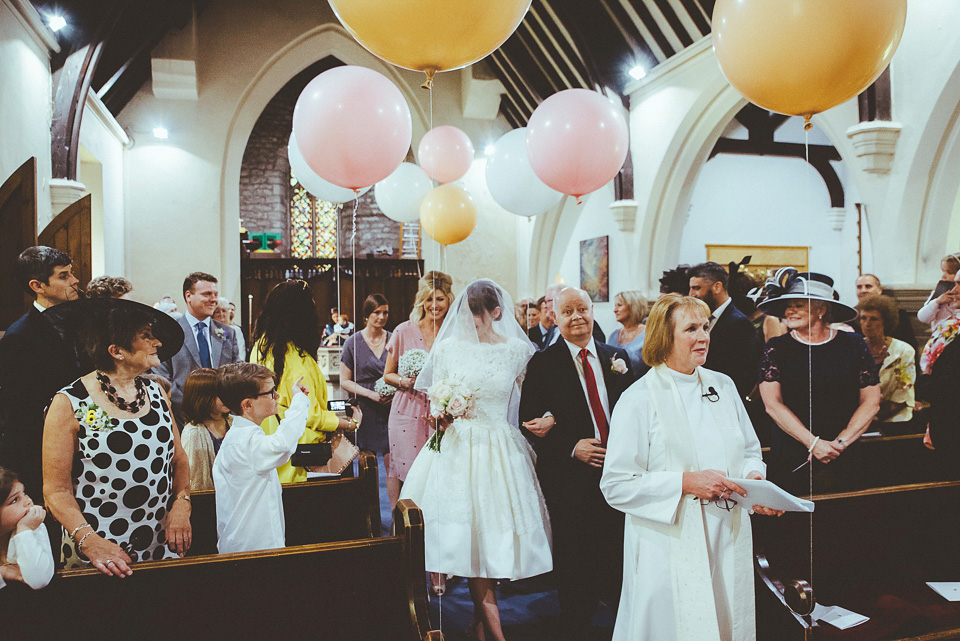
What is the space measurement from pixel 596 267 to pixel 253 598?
7712 millimetres

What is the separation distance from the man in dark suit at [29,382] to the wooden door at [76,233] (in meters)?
1.96

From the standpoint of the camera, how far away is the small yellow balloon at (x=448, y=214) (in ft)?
17.2

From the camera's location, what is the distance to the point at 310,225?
14.5 meters

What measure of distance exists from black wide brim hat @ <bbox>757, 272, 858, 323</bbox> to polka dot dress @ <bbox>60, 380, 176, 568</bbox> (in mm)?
2456

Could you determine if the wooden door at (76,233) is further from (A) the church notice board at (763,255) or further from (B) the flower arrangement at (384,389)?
(A) the church notice board at (763,255)

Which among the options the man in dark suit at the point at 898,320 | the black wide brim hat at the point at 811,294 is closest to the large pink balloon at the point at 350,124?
the black wide brim hat at the point at 811,294

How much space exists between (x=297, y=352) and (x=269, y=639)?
1.33 metres

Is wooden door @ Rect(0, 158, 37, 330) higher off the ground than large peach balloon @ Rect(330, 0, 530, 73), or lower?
lower

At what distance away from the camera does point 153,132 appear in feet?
30.1

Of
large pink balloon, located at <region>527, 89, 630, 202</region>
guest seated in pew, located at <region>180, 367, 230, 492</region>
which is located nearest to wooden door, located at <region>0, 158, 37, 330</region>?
guest seated in pew, located at <region>180, 367, 230, 492</region>

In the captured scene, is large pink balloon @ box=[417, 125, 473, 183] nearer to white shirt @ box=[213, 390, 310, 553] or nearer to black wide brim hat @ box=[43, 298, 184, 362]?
black wide brim hat @ box=[43, 298, 184, 362]

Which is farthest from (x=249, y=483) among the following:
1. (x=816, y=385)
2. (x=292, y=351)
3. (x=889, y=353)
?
(x=889, y=353)

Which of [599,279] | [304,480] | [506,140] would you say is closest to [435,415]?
[304,480]

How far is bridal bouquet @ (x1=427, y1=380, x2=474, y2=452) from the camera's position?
2.75m
